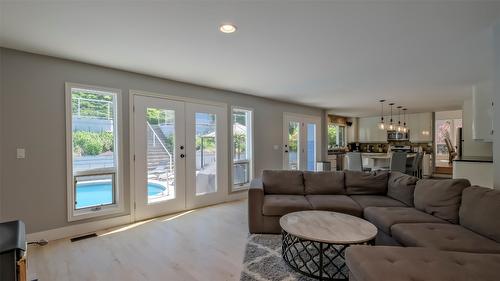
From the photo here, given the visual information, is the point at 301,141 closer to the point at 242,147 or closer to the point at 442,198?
the point at 242,147

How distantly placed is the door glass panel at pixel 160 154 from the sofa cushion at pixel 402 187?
3.32 meters

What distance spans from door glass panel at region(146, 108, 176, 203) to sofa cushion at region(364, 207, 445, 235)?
297cm

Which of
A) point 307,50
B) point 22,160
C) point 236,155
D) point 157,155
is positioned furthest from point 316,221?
point 22,160

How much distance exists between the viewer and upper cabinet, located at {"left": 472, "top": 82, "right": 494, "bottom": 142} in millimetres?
3902

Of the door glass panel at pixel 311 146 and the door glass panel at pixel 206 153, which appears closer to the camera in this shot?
the door glass panel at pixel 206 153

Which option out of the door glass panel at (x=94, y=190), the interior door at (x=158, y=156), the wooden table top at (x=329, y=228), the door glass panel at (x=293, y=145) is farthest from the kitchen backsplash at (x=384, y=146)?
the door glass panel at (x=94, y=190)

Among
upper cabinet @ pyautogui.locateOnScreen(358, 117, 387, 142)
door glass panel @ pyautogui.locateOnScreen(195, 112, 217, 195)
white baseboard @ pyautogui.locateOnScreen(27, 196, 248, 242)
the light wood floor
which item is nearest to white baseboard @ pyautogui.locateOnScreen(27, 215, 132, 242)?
white baseboard @ pyautogui.locateOnScreen(27, 196, 248, 242)

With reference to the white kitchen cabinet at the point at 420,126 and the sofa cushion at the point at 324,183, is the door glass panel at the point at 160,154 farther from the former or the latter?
the white kitchen cabinet at the point at 420,126

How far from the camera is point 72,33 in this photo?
238cm

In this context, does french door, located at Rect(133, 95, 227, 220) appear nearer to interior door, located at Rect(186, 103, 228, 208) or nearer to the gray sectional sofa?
interior door, located at Rect(186, 103, 228, 208)

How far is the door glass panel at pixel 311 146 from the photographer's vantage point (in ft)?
22.8

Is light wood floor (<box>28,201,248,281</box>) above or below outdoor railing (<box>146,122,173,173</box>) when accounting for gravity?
below

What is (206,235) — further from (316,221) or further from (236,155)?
(236,155)

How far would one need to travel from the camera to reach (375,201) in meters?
3.17
